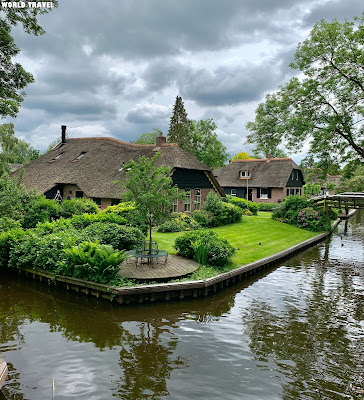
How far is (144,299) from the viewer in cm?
1142

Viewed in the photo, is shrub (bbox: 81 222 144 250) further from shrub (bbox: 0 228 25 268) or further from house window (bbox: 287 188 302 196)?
house window (bbox: 287 188 302 196)

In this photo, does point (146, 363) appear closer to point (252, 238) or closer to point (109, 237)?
point (109, 237)

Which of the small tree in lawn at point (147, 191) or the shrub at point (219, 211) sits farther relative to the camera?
the shrub at point (219, 211)

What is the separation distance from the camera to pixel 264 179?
158 feet

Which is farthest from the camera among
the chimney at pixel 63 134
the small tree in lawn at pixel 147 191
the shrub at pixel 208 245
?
the chimney at pixel 63 134

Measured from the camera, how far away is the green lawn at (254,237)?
17.1 metres

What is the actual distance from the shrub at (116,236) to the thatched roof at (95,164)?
11.2m

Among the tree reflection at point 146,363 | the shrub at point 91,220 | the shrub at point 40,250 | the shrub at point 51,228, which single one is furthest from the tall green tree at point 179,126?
the tree reflection at point 146,363

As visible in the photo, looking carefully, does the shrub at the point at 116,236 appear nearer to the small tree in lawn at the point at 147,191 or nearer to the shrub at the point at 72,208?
the small tree in lawn at the point at 147,191

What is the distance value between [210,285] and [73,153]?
25.8m

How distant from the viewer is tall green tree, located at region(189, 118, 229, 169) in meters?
56.5

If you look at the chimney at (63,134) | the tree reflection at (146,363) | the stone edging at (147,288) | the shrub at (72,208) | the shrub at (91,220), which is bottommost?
the tree reflection at (146,363)

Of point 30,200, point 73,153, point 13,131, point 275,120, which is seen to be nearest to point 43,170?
point 73,153

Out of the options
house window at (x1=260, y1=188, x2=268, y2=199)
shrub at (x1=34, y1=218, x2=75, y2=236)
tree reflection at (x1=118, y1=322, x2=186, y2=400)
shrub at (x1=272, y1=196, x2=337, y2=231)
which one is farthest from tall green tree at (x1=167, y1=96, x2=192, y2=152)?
tree reflection at (x1=118, y1=322, x2=186, y2=400)
